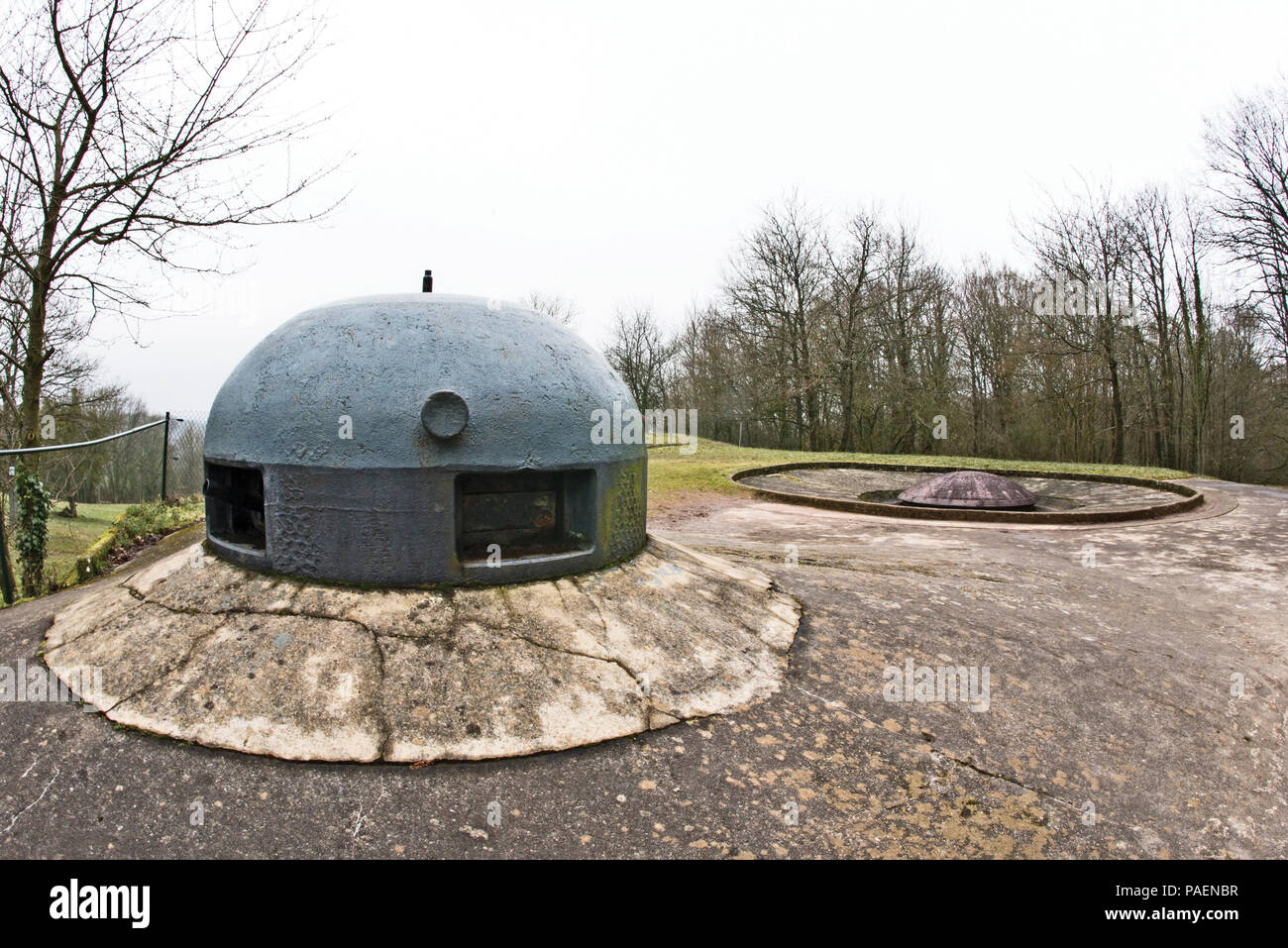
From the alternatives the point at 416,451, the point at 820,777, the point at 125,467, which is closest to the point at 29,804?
the point at 416,451

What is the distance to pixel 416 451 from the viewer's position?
3975 millimetres

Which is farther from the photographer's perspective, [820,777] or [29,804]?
[820,777]

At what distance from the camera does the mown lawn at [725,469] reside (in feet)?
47.3

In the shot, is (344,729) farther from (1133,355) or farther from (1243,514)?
(1133,355)

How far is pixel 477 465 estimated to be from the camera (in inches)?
160

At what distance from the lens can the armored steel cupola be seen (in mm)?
3992

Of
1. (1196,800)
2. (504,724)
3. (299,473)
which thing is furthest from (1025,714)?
(299,473)

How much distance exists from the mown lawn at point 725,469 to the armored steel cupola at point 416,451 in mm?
7246

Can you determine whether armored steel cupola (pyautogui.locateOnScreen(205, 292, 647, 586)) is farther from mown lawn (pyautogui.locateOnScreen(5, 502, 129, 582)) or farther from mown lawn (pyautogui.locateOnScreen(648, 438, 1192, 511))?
mown lawn (pyautogui.locateOnScreen(5, 502, 129, 582))

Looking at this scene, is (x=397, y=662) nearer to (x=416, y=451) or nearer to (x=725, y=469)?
(x=416, y=451)

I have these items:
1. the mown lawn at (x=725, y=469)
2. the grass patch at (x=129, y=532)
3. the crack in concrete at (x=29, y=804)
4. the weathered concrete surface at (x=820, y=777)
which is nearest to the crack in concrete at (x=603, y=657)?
the weathered concrete surface at (x=820, y=777)

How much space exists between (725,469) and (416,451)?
13.8m

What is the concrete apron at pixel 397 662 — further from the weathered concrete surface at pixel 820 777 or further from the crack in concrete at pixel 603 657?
the weathered concrete surface at pixel 820 777

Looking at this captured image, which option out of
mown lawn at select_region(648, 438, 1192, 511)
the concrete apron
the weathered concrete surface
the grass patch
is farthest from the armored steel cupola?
mown lawn at select_region(648, 438, 1192, 511)
